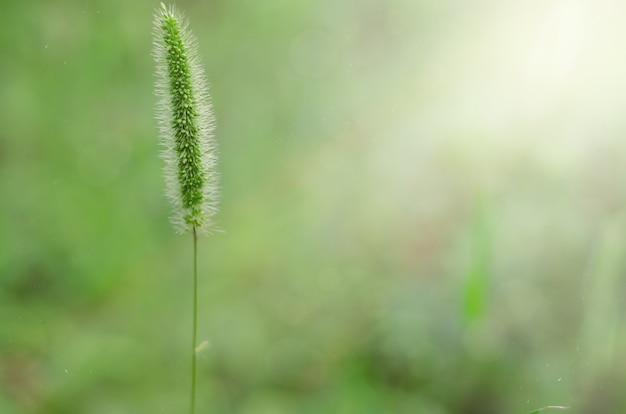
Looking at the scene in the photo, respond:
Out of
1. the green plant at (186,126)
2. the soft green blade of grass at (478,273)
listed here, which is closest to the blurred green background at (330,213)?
the soft green blade of grass at (478,273)

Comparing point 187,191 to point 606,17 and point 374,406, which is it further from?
point 606,17

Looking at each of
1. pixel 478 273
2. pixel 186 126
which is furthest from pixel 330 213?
pixel 186 126

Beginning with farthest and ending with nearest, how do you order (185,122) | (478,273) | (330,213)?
(330,213) → (478,273) → (185,122)

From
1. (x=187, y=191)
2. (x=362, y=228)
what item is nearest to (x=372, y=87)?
(x=362, y=228)

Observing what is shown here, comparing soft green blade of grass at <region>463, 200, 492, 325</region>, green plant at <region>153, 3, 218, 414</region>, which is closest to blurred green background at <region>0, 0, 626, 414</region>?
soft green blade of grass at <region>463, 200, 492, 325</region>

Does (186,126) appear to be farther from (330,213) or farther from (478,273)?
(330,213)

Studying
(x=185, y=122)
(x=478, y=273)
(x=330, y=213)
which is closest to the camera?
(x=185, y=122)

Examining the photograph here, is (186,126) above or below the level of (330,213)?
above

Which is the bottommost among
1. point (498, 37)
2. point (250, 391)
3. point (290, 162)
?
point (250, 391)
